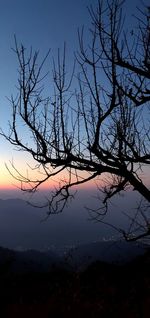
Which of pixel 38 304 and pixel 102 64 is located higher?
pixel 102 64

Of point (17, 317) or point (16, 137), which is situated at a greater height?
point (16, 137)

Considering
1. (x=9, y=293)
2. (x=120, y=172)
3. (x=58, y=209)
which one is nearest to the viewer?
(x=120, y=172)

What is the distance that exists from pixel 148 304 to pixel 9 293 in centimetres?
531

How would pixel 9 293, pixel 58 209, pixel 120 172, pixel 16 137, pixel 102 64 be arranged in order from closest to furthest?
1. pixel 120 172
2. pixel 102 64
3. pixel 16 137
4. pixel 58 209
5. pixel 9 293

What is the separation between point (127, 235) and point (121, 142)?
2.19m

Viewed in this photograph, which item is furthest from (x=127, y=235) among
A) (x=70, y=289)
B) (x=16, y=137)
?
(x=16, y=137)

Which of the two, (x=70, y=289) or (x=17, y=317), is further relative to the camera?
(x=70, y=289)

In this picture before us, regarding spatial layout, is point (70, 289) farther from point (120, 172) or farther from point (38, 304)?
point (120, 172)

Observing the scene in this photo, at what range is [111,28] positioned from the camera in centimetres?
849

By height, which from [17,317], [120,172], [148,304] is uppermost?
[120,172]

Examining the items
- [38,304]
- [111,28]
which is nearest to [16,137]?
[111,28]

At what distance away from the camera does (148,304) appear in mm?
7781

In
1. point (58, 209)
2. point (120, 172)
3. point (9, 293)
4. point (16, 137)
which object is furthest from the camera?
point (9, 293)

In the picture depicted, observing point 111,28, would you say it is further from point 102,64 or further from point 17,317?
point 17,317
